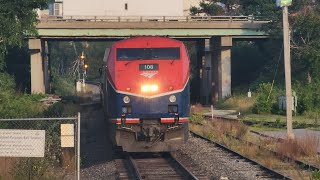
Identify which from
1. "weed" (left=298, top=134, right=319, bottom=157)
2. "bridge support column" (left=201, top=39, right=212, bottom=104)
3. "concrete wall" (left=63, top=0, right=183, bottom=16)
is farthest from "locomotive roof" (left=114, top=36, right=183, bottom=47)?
"concrete wall" (left=63, top=0, right=183, bottom=16)

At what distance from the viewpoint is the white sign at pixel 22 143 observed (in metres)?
12.9

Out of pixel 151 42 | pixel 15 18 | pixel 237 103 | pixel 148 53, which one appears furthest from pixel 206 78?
pixel 148 53

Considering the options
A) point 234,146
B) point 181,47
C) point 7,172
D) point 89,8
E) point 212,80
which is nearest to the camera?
point 7,172

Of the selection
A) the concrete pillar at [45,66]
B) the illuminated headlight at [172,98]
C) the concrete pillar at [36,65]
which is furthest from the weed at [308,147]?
the concrete pillar at [45,66]

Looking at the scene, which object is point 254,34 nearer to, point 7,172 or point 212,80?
point 212,80

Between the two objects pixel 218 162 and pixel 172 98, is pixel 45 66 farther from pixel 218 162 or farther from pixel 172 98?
pixel 218 162

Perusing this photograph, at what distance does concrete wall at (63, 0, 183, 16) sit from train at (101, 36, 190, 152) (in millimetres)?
60495

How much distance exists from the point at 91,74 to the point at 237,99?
256ft

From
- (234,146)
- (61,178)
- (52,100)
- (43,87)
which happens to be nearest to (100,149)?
(234,146)

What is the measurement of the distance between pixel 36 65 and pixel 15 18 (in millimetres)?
24169

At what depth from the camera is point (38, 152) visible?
12.9 meters

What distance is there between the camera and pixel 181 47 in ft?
64.9

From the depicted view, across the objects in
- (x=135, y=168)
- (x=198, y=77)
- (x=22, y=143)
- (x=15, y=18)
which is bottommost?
(x=135, y=168)

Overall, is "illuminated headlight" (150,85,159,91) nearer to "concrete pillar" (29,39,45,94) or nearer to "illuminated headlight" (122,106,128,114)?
"illuminated headlight" (122,106,128,114)
